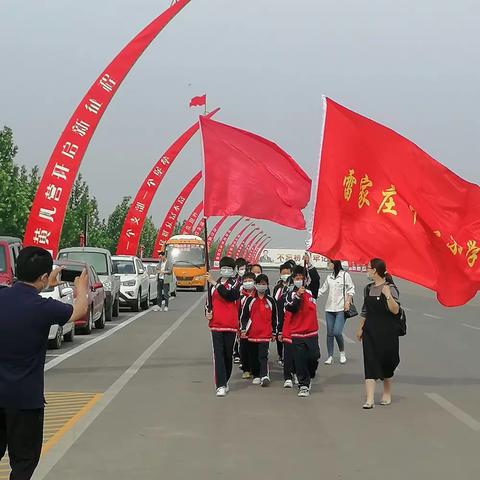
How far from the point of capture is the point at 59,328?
685 inches

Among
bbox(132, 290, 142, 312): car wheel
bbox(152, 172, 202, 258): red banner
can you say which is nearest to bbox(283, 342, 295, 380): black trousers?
bbox(132, 290, 142, 312): car wheel

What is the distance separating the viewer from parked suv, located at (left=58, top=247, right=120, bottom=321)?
2606 centimetres

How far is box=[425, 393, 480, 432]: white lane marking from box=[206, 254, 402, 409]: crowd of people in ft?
1.85

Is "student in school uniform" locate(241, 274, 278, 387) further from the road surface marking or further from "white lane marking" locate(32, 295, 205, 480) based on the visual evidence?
the road surface marking

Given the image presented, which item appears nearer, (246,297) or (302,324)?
(302,324)

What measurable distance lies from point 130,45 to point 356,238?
16.7 m

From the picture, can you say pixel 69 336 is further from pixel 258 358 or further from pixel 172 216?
pixel 172 216

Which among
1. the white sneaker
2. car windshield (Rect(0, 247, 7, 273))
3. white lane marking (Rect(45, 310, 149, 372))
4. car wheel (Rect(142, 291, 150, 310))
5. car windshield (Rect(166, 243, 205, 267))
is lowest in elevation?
car wheel (Rect(142, 291, 150, 310))

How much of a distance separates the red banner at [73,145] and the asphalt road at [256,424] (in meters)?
7.93

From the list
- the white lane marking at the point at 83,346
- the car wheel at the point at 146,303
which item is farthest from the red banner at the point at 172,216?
the white lane marking at the point at 83,346

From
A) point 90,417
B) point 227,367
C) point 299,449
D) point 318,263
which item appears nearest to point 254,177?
point 227,367

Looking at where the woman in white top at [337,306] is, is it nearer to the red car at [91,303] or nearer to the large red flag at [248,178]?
the large red flag at [248,178]

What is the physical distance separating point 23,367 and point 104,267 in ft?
73.4

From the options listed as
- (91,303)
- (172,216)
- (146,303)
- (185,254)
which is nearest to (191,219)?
(172,216)
